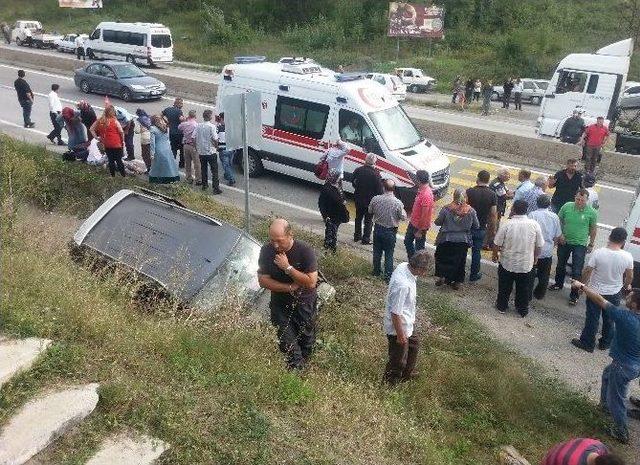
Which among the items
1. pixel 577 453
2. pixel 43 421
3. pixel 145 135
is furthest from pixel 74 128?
pixel 577 453

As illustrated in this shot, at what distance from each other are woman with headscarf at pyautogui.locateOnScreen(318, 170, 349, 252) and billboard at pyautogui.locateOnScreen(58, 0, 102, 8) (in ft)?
180

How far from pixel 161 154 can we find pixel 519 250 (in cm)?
670

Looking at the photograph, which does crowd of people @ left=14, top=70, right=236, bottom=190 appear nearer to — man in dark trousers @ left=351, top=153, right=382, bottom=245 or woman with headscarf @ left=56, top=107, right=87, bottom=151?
woman with headscarf @ left=56, top=107, right=87, bottom=151

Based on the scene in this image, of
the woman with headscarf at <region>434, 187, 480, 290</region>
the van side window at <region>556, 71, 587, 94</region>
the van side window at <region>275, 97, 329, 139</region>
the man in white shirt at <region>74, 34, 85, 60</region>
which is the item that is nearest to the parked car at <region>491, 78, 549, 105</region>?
the van side window at <region>556, 71, 587, 94</region>

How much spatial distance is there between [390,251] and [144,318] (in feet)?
13.0

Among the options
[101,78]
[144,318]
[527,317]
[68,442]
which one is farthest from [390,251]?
[101,78]

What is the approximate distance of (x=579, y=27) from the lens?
1743 inches

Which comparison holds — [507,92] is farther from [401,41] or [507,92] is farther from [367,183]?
[367,183]

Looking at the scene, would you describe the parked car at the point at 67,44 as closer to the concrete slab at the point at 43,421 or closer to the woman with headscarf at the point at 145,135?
the woman with headscarf at the point at 145,135

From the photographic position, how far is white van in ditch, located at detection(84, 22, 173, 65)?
3150 cm

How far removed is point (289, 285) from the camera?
564 centimetres

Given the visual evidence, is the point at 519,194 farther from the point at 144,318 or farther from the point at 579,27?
the point at 579,27

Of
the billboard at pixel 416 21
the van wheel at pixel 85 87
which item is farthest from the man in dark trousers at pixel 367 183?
the billboard at pixel 416 21

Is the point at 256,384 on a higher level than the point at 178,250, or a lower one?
lower
